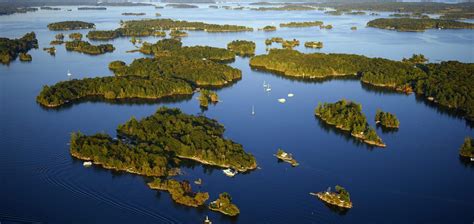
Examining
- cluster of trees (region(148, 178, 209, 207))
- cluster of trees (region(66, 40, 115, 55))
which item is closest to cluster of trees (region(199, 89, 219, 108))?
cluster of trees (region(148, 178, 209, 207))

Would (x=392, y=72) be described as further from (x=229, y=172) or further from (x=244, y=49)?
(x=229, y=172)

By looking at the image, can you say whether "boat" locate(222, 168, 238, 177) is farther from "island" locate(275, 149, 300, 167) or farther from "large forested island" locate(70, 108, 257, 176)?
"island" locate(275, 149, 300, 167)

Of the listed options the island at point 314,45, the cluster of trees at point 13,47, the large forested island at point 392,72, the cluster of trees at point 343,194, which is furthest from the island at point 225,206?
the island at point 314,45

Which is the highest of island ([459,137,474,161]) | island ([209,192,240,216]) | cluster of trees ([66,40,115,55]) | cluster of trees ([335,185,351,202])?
cluster of trees ([66,40,115,55])

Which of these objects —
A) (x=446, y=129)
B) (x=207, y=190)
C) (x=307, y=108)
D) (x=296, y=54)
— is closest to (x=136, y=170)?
(x=207, y=190)

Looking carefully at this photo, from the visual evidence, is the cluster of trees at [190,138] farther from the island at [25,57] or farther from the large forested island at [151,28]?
the large forested island at [151,28]

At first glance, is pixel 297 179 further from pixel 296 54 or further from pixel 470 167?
pixel 296 54
